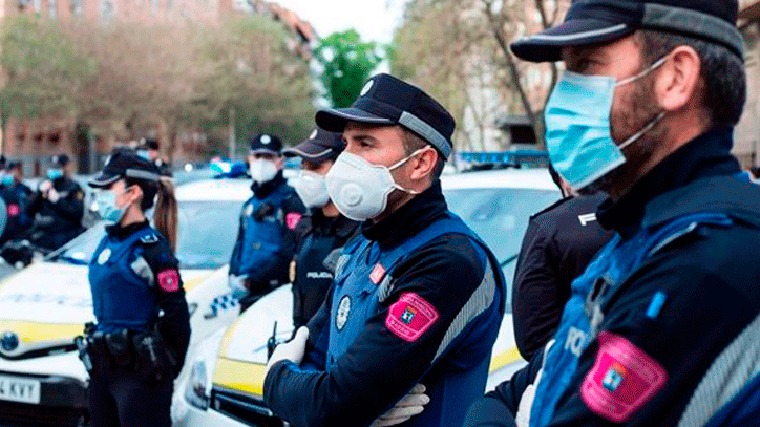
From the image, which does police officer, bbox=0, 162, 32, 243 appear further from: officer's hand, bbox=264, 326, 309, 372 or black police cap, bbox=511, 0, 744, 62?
black police cap, bbox=511, 0, 744, 62

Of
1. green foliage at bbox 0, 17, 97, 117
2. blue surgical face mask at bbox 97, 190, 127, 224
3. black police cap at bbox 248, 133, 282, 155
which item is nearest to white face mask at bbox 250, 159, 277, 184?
black police cap at bbox 248, 133, 282, 155

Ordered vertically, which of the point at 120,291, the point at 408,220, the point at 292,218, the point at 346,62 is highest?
the point at 408,220

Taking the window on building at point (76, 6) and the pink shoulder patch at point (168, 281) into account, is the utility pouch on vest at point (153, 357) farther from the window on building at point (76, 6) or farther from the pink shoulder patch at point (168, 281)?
the window on building at point (76, 6)

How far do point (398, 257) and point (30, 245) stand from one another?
35.3 feet

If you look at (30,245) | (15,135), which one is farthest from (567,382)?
(15,135)

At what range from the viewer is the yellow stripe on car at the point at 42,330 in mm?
5848

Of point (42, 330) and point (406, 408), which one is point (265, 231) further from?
point (406, 408)

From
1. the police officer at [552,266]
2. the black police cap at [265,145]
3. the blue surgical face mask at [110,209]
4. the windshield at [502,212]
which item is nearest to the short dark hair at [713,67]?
the police officer at [552,266]

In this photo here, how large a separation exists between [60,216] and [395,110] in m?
10.8

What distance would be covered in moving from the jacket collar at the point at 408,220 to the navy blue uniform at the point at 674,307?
1076mm

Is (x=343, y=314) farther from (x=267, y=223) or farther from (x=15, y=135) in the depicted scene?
(x=15, y=135)

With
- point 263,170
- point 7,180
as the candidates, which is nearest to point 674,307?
point 263,170

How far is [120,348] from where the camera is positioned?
14.3 ft

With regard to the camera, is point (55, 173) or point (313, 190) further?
point (55, 173)
